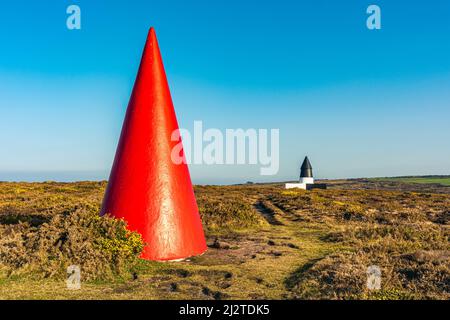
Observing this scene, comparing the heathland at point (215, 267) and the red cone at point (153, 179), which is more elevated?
the red cone at point (153, 179)

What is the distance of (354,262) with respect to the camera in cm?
723

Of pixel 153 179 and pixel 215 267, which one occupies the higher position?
pixel 153 179

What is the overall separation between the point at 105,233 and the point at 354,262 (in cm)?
513

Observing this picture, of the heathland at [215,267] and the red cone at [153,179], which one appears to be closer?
the heathland at [215,267]

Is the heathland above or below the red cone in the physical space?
below

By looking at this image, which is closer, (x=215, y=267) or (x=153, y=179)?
(x=215, y=267)

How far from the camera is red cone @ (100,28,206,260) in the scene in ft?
25.6

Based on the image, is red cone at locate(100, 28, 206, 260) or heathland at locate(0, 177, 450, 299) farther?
red cone at locate(100, 28, 206, 260)

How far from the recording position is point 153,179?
802cm

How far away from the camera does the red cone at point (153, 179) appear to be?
25.6ft
